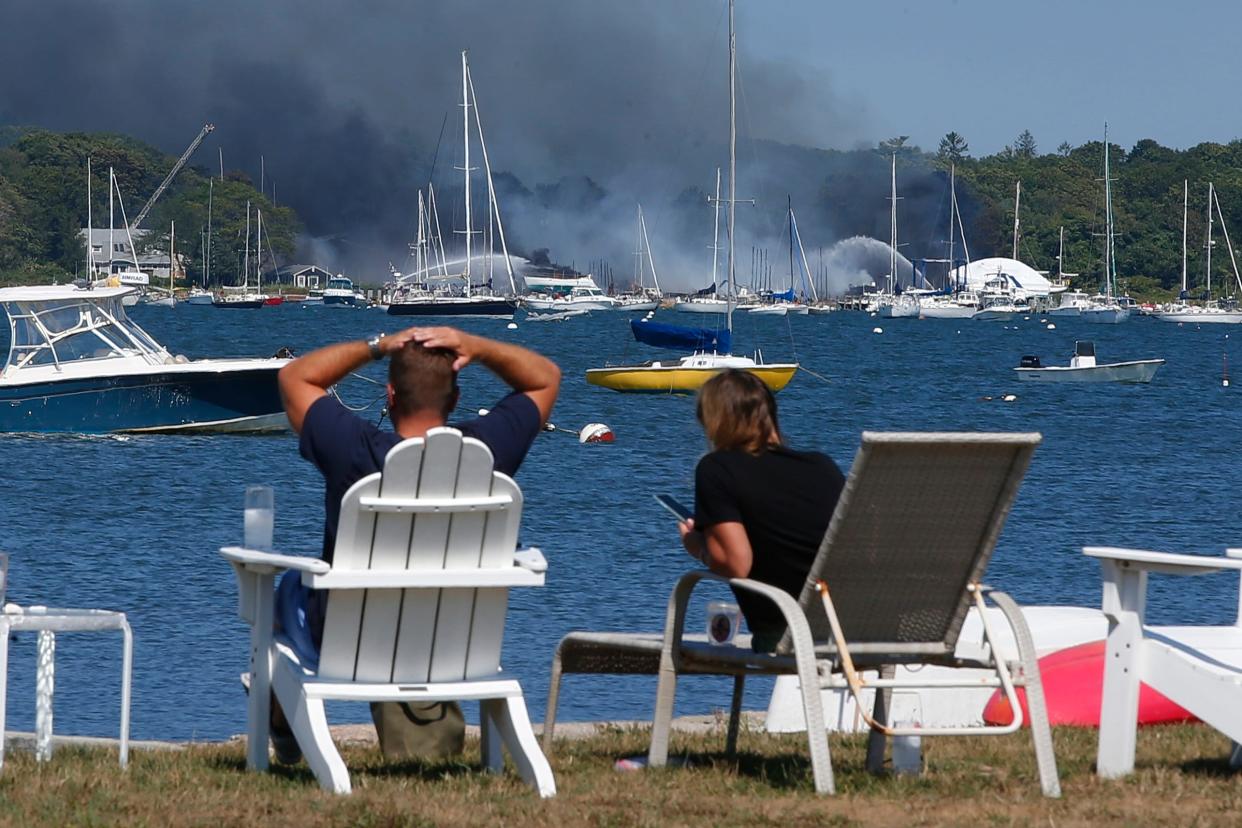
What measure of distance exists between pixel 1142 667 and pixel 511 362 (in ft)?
6.44

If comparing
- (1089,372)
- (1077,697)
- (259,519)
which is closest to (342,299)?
(1089,372)

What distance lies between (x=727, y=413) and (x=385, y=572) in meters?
1.10

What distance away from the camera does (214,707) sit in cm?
1049

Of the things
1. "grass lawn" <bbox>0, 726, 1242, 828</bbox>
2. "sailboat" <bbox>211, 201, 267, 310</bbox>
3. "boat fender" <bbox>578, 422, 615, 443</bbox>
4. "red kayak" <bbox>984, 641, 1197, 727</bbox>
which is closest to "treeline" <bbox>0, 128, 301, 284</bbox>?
"sailboat" <bbox>211, 201, 267, 310</bbox>

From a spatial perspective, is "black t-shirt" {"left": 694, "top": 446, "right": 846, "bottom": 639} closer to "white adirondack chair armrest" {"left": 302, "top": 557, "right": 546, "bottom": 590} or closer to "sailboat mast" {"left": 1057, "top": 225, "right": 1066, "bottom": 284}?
"white adirondack chair armrest" {"left": 302, "top": 557, "right": 546, "bottom": 590}

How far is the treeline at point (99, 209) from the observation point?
486 feet

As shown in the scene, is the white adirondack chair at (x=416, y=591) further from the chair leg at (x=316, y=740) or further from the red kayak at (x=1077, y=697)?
the red kayak at (x=1077, y=697)

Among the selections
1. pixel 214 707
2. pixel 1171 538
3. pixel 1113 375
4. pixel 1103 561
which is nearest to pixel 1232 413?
pixel 1113 375

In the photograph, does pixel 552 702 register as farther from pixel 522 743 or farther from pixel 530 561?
pixel 530 561

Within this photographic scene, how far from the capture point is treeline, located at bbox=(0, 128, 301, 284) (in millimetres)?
148125

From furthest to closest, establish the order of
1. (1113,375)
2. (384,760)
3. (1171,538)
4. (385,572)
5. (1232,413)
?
1. (1113,375)
2. (1232,413)
3. (1171,538)
4. (384,760)
5. (385,572)

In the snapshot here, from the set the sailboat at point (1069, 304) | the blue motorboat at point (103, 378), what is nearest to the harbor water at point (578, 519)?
the blue motorboat at point (103, 378)

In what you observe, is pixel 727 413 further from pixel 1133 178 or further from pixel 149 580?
pixel 1133 178

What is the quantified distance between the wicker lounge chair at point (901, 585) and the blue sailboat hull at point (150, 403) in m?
20.4
